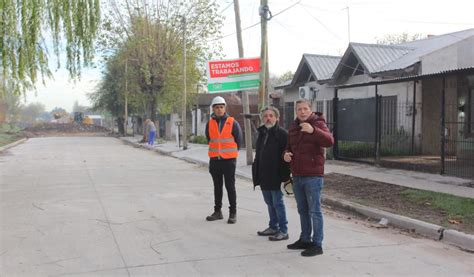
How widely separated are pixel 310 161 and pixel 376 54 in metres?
15.7

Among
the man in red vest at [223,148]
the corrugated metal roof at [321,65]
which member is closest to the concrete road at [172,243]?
the man in red vest at [223,148]

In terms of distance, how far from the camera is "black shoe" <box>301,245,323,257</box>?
5.42 m

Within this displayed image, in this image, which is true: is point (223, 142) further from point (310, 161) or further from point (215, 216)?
point (310, 161)

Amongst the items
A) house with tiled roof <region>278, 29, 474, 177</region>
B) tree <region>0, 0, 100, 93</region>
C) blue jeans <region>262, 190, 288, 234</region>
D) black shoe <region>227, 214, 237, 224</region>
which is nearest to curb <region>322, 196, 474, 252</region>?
blue jeans <region>262, 190, 288, 234</region>

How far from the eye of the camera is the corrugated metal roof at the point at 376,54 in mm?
19031

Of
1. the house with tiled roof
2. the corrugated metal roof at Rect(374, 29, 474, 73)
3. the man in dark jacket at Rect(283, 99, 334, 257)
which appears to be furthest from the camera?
the corrugated metal roof at Rect(374, 29, 474, 73)

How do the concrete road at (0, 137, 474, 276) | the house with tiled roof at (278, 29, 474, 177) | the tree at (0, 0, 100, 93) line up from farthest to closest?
the house with tiled roof at (278, 29, 474, 177) < the tree at (0, 0, 100, 93) < the concrete road at (0, 137, 474, 276)

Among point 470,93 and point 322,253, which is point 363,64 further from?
point 322,253

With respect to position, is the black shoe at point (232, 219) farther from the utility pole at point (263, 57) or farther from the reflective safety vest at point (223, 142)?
the utility pole at point (263, 57)

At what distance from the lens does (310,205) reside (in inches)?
216

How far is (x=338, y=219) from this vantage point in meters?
7.92

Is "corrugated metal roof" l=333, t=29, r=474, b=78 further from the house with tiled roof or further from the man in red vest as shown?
the man in red vest

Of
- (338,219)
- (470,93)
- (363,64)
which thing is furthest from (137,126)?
(338,219)

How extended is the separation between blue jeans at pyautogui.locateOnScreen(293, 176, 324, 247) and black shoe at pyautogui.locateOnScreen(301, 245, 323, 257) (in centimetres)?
5
